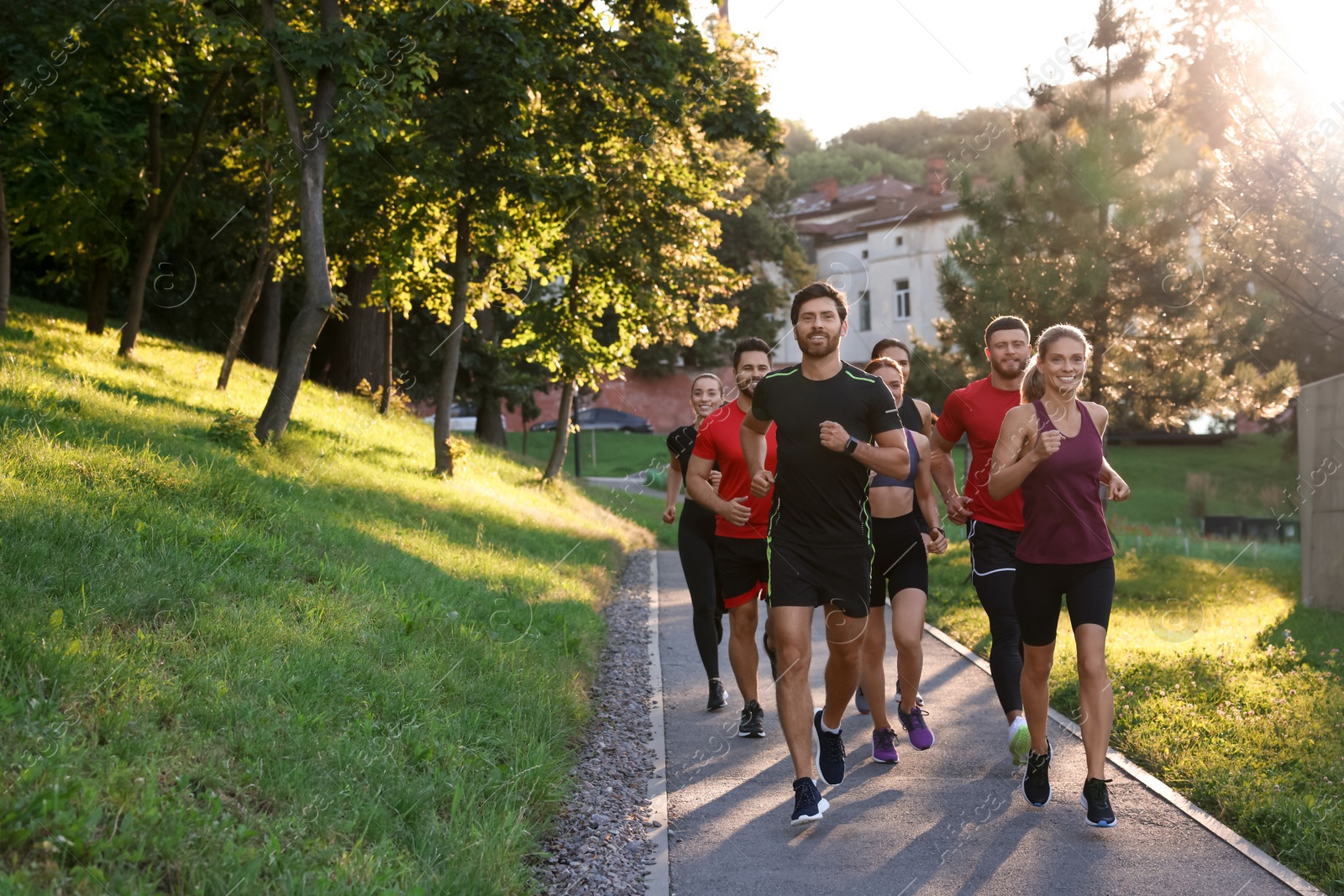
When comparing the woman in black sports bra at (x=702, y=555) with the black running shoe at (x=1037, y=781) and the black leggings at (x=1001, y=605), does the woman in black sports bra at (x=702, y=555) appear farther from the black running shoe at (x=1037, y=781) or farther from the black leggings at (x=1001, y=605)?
the black running shoe at (x=1037, y=781)

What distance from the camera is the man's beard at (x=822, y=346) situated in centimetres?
562

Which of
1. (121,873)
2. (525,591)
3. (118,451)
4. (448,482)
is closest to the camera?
(121,873)

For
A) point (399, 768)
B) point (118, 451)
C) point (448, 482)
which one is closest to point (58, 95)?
point (448, 482)

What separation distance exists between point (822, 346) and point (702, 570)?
10.0ft

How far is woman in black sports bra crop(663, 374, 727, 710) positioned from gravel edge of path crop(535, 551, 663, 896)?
532 mm

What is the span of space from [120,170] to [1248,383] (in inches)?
767

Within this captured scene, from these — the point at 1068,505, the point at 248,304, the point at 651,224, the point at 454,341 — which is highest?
the point at 651,224

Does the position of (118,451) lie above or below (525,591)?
above

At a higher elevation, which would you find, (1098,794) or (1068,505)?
(1068,505)

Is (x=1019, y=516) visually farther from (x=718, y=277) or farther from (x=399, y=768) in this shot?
(x=718, y=277)

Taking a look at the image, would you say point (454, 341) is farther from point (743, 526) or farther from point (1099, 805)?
point (1099, 805)

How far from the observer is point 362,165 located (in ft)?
47.7

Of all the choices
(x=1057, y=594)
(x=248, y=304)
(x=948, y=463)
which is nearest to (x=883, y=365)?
(x=948, y=463)

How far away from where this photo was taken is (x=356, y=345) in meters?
27.1
